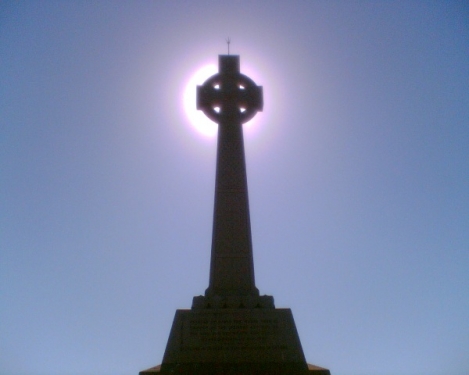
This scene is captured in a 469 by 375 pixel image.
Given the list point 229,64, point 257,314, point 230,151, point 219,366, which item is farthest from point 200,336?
point 229,64

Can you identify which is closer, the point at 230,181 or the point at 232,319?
the point at 232,319

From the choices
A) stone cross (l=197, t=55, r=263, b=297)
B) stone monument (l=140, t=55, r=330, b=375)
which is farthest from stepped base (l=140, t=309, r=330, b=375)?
stone cross (l=197, t=55, r=263, b=297)

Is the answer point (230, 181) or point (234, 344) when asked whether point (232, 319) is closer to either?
point (234, 344)

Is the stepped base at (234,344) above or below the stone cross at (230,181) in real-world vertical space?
below

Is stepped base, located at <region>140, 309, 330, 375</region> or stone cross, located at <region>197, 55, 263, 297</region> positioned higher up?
stone cross, located at <region>197, 55, 263, 297</region>

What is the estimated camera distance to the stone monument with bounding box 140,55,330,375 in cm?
749

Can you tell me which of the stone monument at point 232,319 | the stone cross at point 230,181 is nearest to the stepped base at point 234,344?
the stone monument at point 232,319

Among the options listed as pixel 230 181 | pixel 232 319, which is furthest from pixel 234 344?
pixel 230 181

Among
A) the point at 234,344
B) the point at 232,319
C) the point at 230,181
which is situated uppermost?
the point at 230,181

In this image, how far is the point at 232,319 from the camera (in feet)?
26.5

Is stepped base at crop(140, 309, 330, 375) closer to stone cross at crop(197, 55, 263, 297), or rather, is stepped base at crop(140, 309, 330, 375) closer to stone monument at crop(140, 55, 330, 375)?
stone monument at crop(140, 55, 330, 375)

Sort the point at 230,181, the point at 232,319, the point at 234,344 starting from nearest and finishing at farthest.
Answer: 1. the point at 234,344
2. the point at 232,319
3. the point at 230,181

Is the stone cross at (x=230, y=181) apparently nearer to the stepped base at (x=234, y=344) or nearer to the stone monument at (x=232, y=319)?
the stone monument at (x=232, y=319)

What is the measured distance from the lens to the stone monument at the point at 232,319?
24.6 ft
